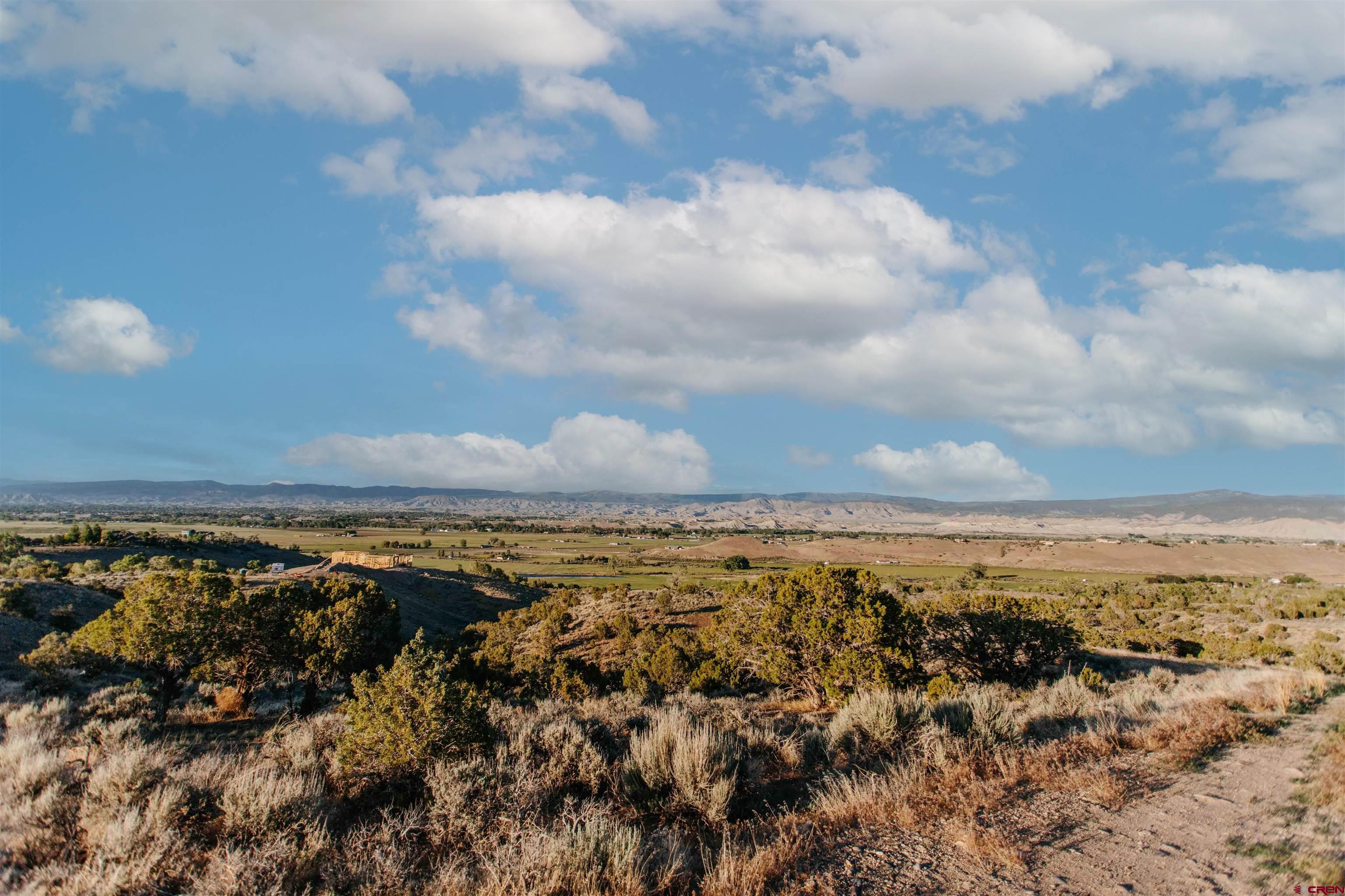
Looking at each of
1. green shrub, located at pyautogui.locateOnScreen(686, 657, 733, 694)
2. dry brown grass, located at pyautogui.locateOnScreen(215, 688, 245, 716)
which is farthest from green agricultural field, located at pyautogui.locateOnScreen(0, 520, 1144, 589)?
dry brown grass, located at pyautogui.locateOnScreen(215, 688, 245, 716)

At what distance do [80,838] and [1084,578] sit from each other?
303 ft

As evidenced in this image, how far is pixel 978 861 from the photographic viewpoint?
18.8 feet

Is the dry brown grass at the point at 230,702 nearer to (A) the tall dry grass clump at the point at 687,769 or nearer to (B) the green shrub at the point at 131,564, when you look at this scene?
(A) the tall dry grass clump at the point at 687,769

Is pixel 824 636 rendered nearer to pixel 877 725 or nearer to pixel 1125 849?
pixel 877 725

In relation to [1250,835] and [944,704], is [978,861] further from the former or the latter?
[944,704]

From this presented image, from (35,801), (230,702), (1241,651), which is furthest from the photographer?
(1241,651)

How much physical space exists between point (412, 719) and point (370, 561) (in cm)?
7657

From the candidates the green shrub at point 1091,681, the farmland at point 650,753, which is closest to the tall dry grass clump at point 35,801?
the farmland at point 650,753

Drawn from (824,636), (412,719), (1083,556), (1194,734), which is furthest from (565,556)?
(1194,734)

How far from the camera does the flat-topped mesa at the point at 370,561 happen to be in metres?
73.0

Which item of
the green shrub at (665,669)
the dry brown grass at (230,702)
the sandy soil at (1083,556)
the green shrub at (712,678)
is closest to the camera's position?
the dry brown grass at (230,702)

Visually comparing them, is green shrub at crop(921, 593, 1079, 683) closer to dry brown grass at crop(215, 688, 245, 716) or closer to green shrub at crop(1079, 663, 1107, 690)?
green shrub at crop(1079, 663, 1107, 690)

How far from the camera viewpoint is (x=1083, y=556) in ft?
326

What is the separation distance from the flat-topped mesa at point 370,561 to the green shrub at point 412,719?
67288mm
